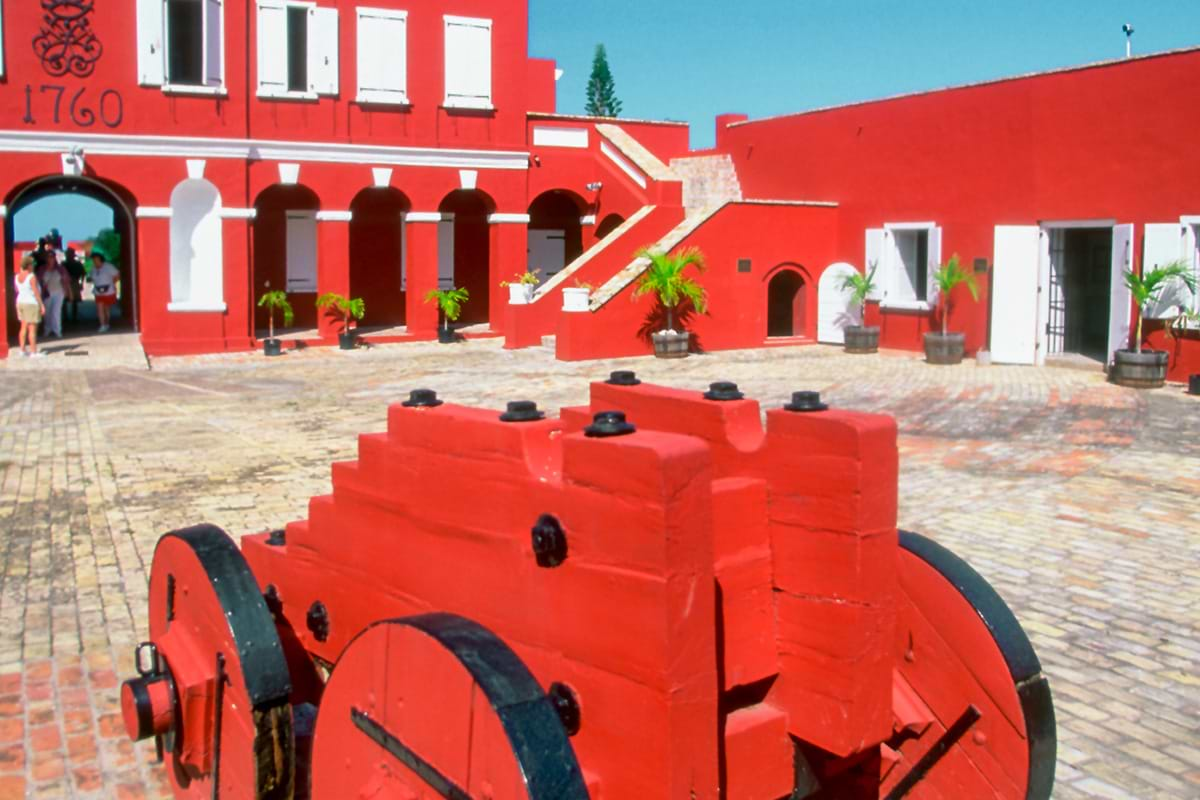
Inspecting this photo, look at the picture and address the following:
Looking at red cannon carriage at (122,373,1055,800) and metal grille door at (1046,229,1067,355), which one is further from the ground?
metal grille door at (1046,229,1067,355)

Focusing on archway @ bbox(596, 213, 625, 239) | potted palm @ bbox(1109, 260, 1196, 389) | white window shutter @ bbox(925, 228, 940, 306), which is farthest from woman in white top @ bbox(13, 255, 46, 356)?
potted palm @ bbox(1109, 260, 1196, 389)

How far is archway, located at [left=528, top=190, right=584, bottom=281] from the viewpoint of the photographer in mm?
26453

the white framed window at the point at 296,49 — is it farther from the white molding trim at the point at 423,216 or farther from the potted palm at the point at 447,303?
the potted palm at the point at 447,303

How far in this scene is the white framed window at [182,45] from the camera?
20.0 m

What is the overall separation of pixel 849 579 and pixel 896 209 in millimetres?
19752

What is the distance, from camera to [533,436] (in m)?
2.40

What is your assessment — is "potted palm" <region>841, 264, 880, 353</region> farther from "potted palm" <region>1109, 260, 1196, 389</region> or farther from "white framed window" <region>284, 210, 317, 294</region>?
"white framed window" <region>284, 210, 317, 294</region>

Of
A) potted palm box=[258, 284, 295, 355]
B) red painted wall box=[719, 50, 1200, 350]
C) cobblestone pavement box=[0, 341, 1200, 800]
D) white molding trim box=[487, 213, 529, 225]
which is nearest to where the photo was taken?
cobblestone pavement box=[0, 341, 1200, 800]

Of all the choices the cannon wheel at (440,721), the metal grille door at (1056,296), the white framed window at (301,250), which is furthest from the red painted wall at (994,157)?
the cannon wheel at (440,721)

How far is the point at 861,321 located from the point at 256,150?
37.8 feet

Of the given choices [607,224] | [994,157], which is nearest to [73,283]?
[607,224]

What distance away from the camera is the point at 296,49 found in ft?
70.9

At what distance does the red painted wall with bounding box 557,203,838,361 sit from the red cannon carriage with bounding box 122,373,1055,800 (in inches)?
664

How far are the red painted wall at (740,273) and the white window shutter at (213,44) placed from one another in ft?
26.6
